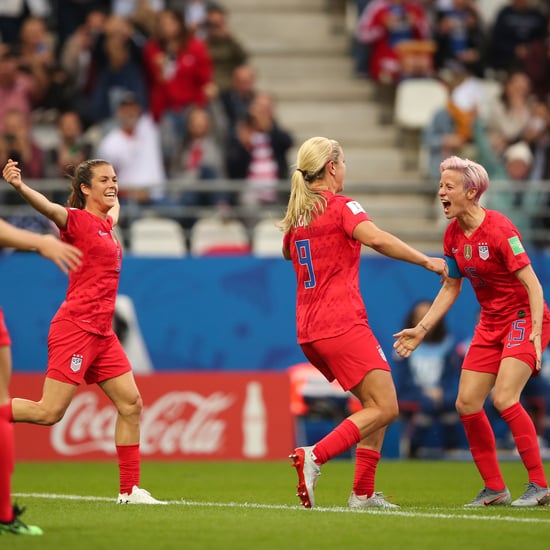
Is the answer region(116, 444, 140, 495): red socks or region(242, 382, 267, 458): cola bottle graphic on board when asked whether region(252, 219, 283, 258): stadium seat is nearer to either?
region(242, 382, 267, 458): cola bottle graphic on board

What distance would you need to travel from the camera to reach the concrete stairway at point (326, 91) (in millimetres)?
20109

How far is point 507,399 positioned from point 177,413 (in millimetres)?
6632

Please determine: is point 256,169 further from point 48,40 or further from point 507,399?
point 507,399

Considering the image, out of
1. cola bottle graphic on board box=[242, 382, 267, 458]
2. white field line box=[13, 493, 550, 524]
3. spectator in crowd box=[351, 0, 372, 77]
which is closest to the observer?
white field line box=[13, 493, 550, 524]

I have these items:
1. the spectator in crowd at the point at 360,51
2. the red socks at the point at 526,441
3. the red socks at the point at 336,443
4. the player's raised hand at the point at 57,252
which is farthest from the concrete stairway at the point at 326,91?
the player's raised hand at the point at 57,252

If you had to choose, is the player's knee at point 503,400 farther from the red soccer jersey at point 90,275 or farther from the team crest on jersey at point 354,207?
the red soccer jersey at point 90,275

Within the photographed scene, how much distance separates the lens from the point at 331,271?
31.2ft

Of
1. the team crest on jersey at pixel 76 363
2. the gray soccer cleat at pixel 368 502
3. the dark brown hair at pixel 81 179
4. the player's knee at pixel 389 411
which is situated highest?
the dark brown hair at pixel 81 179

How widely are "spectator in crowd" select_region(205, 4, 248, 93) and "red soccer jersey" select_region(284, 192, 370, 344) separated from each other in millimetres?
12151

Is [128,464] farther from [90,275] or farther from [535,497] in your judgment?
[535,497]

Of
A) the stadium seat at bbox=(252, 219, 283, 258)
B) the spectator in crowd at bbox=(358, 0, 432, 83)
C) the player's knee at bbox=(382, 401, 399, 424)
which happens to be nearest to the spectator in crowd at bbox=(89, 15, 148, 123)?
the stadium seat at bbox=(252, 219, 283, 258)

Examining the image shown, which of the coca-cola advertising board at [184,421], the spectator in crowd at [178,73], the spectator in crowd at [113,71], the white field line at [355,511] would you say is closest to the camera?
the white field line at [355,511]

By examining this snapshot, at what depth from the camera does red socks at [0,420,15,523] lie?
7.84 metres

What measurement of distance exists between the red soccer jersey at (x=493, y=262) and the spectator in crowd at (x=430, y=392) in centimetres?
642
